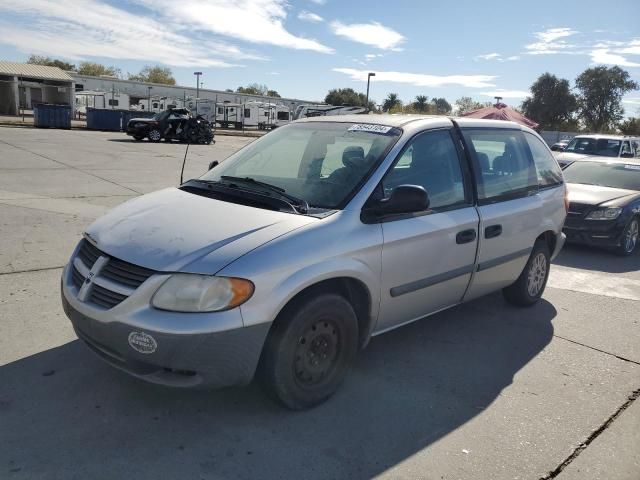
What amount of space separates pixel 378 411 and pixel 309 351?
58cm

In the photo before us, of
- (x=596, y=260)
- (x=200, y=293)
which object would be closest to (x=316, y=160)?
(x=200, y=293)

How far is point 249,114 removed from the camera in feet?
170

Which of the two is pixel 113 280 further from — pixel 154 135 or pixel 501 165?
pixel 154 135

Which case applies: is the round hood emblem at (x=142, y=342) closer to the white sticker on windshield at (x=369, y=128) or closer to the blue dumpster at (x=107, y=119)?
the white sticker on windshield at (x=369, y=128)

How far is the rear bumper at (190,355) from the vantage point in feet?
8.68

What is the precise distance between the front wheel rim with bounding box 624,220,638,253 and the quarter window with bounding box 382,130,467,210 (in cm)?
512

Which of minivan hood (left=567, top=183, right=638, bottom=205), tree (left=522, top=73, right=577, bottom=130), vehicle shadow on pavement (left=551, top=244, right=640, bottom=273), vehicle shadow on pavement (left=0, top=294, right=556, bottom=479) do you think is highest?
tree (left=522, top=73, right=577, bottom=130)

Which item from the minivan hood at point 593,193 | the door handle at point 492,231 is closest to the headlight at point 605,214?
the minivan hood at point 593,193

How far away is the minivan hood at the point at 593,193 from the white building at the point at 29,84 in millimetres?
43637

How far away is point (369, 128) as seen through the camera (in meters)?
3.86

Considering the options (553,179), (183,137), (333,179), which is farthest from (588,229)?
(183,137)

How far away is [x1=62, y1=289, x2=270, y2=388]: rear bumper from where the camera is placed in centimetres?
264

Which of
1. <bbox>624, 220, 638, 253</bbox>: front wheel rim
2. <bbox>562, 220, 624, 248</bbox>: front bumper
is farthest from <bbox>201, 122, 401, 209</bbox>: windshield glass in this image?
<bbox>624, 220, 638, 253</bbox>: front wheel rim

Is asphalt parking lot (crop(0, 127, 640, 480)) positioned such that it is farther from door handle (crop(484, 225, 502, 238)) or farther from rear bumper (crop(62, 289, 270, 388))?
→ door handle (crop(484, 225, 502, 238))
